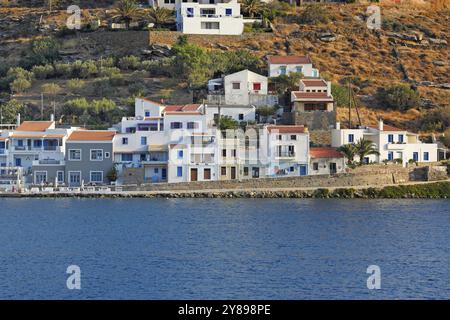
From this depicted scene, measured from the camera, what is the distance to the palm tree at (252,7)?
97756 mm

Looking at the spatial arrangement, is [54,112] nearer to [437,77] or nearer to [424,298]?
[437,77]

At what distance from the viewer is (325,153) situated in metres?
73.6

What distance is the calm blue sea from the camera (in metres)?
40.4

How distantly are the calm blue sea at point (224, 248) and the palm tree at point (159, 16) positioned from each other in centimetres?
2928

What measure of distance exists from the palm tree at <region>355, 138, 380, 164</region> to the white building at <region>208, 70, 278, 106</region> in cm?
1007

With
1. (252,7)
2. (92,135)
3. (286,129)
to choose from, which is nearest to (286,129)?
(286,129)

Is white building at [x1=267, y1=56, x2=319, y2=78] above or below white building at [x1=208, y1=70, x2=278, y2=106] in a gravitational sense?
above

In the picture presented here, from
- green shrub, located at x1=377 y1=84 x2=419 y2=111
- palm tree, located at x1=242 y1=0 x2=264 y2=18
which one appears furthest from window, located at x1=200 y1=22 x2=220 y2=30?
green shrub, located at x1=377 y1=84 x2=419 y2=111

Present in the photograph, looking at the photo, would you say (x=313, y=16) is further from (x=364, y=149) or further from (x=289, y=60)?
(x=364, y=149)

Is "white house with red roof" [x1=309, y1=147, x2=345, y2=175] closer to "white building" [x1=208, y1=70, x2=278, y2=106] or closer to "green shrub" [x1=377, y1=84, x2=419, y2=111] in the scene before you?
"white building" [x1=208, y1=70, x2=278, y2=106]

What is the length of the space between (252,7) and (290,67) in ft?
42.9

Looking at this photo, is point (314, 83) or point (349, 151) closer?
point (349, 151)

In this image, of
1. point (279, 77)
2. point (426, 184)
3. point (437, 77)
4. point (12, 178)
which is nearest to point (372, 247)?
point (426, 184)

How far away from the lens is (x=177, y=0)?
Answer: 9769cm
